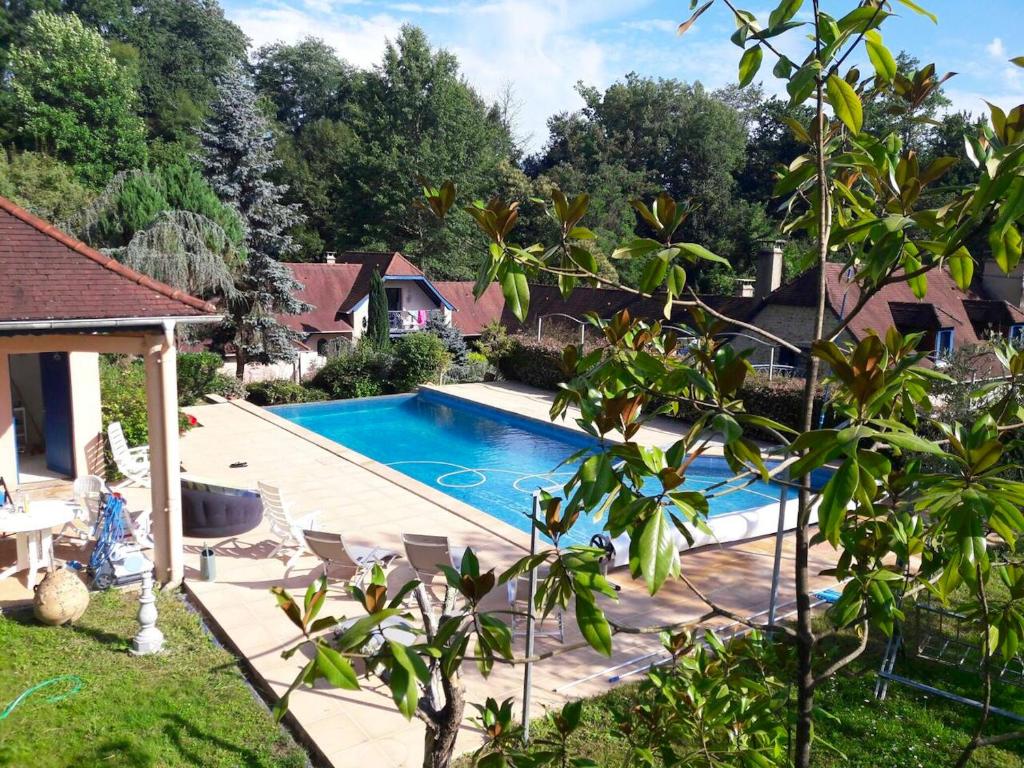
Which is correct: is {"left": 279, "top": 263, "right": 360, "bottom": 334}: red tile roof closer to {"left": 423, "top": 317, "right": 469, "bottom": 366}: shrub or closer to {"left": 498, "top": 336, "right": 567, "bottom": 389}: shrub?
{"left": 423, "top": 317, "right": 469, "bottom": 366}: shrub

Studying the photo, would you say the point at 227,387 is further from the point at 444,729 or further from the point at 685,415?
the point at 444,729

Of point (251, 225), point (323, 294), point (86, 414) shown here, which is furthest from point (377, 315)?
point (86, 414)

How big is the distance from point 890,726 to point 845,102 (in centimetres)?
655

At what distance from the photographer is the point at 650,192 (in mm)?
54031

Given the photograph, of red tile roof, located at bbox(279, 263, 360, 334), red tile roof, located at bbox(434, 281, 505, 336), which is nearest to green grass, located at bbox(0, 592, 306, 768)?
red tile roof, located at bbox(279, 263, 360, 334)

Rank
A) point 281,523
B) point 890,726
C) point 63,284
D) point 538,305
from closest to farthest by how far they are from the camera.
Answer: point 890,726
point 63,284
point 281,523
point 538,305

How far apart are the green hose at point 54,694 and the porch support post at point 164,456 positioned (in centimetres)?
255

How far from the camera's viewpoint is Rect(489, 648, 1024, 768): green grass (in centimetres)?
654

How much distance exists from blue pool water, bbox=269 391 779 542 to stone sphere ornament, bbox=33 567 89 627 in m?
8.08

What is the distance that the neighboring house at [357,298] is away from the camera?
3194 centimetres

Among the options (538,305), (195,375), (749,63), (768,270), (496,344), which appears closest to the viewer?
(749,63)

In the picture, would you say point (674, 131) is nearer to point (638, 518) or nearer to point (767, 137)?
point (767, 137)

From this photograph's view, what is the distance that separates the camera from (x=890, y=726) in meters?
7.07

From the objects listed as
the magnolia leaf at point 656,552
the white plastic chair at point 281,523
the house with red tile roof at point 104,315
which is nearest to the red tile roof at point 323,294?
the white plastic chair at point 281,523
